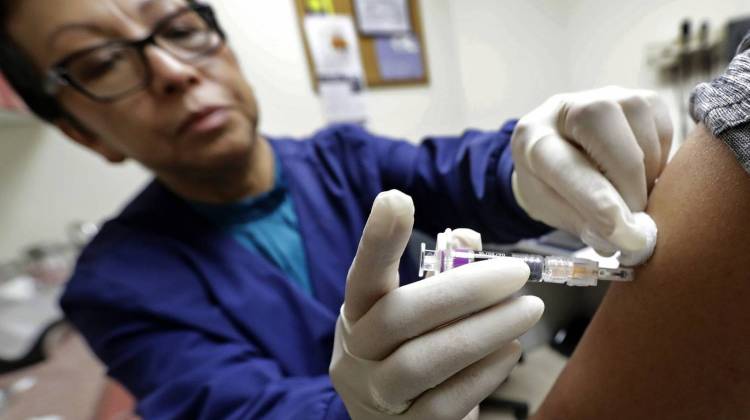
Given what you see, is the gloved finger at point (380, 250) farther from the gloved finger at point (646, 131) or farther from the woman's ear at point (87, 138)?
the woman's ear at point (87, 138)

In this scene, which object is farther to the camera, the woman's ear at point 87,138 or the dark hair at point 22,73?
the woman's ear at point 87,138

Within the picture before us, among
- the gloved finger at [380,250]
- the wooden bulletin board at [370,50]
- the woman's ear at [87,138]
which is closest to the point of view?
the gloved finger at [380,250]

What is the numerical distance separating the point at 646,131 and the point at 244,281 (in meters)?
0.68

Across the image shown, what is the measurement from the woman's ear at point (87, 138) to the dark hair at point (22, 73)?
0.03 meters

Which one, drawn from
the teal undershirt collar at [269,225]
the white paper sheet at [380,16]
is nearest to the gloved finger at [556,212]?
the teal undershirt collar at [269,225]

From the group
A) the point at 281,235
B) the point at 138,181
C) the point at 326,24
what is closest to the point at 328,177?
the point at 281,235

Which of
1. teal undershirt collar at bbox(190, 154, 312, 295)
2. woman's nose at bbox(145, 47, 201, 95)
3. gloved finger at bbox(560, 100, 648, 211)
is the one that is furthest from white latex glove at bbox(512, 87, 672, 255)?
woman's nose at bbox(145, 47, 201, 95)

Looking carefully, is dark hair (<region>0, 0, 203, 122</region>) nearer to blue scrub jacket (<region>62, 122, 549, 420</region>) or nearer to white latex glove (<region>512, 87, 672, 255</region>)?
blue scrub jacket (<region>62, 122, 549, 420</region>)

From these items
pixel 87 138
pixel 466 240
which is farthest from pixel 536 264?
pixel 87 138

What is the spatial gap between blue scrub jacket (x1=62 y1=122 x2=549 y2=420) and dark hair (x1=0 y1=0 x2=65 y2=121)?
0.82 ft

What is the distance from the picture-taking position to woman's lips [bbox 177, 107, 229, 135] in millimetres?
662

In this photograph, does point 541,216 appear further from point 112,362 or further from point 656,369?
point 112,362

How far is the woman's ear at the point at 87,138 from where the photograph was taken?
743mm

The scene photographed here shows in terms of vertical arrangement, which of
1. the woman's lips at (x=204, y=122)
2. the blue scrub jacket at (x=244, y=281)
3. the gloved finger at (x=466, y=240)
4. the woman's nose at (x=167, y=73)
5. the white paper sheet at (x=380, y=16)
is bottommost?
the blue scrub jacket at (x=244, y=281)
